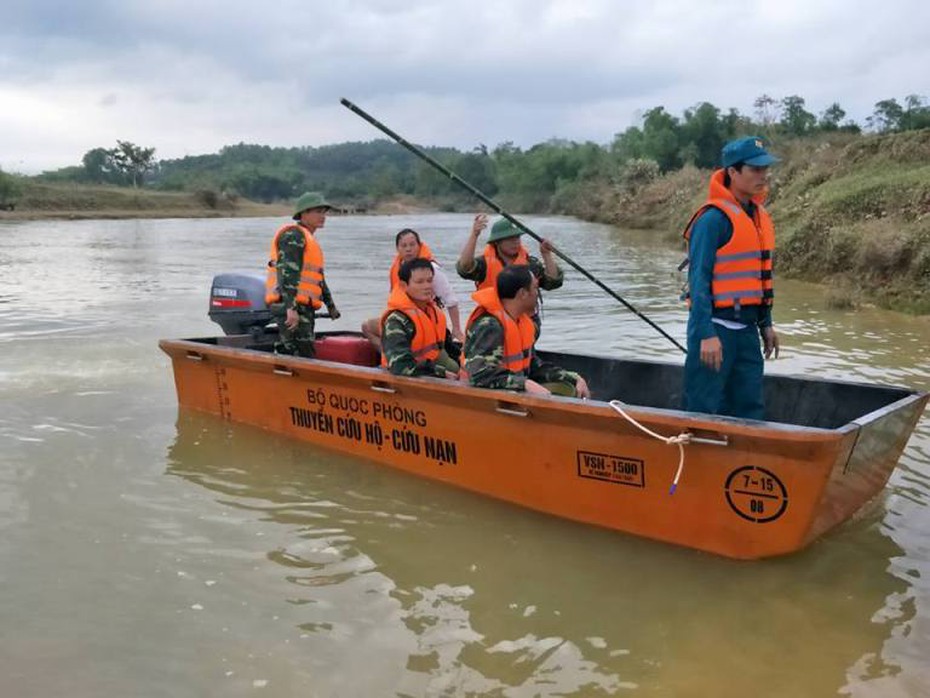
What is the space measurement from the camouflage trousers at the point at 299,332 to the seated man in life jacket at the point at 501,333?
1.96 m

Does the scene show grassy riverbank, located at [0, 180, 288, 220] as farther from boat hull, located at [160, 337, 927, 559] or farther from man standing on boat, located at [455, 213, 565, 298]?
boat hull, located at [160, 337, 927, 559]

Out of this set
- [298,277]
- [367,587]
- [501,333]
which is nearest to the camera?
[367,587]

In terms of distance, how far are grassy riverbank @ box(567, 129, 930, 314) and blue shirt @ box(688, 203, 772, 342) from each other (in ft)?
25.4

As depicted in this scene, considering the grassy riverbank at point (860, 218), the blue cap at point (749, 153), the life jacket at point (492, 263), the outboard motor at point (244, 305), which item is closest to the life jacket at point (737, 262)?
the blue cap at point (749, 153)

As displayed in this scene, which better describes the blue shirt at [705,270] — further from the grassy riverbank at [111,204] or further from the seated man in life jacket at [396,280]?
the grassy riverbank at [111,204]

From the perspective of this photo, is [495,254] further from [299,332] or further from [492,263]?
[299,332]

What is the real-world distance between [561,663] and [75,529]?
2856 mm

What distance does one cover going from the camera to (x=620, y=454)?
168 inches

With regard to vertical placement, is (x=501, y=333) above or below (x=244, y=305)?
above

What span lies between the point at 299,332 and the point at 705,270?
124 inches

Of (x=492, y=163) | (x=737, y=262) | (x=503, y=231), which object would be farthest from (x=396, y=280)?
→ (x=492, y=163)

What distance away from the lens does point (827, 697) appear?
124 inches

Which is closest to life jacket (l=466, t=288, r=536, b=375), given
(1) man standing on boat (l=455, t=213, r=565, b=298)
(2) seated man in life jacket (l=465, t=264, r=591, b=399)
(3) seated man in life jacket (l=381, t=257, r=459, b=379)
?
(2) seated man in life jacket (l=465, t=264, r=591, b=399)

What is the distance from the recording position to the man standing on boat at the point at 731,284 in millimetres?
4328
